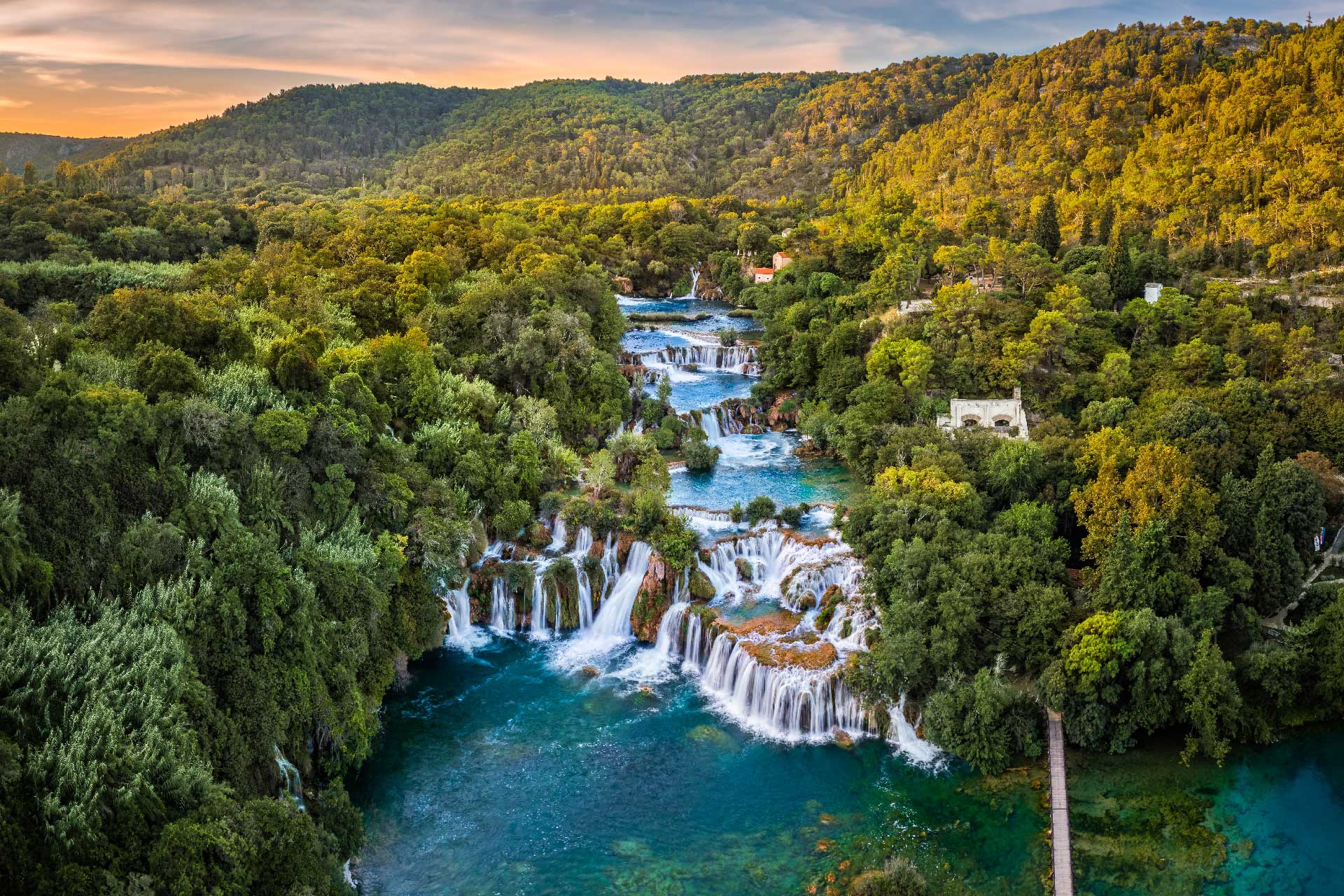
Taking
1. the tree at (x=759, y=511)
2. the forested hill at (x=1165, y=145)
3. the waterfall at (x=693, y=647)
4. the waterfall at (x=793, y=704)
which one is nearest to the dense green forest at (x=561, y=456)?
the forested hill at (x=1165, y=145)

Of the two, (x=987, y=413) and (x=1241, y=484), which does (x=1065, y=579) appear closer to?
(x=1241, y=484)

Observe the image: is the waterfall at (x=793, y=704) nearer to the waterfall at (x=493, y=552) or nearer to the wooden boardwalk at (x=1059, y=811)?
the wooden boardwalk at (x=1059, y=811)

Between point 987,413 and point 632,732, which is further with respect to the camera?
point 987,413

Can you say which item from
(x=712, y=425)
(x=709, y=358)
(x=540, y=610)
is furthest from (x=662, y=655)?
(x=709, y=358)

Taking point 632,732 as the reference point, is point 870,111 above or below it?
above

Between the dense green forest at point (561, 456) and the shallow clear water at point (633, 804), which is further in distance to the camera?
the shallow clear water at point (633, 804)

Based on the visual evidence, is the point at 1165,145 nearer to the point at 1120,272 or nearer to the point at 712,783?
the point at 1120,272

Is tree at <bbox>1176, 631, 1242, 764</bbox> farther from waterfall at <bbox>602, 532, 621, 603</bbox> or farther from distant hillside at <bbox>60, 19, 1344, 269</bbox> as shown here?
distant hillside at <bbox>60, 19, 1344, 269</bbox>

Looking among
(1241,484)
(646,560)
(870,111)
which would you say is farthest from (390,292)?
(870,111)
